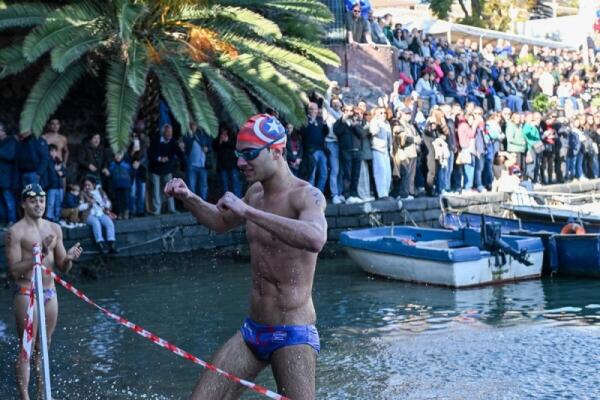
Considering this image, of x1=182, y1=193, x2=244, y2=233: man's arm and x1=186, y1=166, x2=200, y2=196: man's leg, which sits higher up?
A: x1=182, y1=193, x2=244, y2=233: man's arm

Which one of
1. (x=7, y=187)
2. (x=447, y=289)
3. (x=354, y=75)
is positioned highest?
(x=354, y=75)

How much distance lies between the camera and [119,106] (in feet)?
59.4

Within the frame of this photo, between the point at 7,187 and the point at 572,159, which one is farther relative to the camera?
the point at 572,159

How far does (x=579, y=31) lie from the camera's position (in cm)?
5422

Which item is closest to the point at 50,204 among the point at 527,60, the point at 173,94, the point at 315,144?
the point at 173,94

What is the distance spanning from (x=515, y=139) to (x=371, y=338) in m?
15.5

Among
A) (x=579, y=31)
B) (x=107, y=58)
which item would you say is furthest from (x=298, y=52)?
(x=579, y=31)

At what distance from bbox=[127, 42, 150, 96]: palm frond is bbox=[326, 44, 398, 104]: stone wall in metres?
8.08

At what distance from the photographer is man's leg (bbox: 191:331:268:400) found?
18.6 ft

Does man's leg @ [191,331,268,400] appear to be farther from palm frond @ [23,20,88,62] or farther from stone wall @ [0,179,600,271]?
palm frond @ [23,20,88,62]

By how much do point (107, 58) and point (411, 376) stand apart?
11358 mm

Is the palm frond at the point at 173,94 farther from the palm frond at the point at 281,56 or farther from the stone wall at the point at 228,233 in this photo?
the stone wall at the point at 228,233

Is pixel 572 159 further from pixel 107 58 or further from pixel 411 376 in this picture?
pixel 411 376

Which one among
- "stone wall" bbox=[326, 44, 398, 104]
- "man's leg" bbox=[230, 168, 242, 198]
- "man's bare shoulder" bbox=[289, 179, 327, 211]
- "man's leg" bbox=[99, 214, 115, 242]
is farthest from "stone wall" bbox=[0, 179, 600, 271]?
"man's bare shoulder" bbox=[289, 179, 327, 211]
